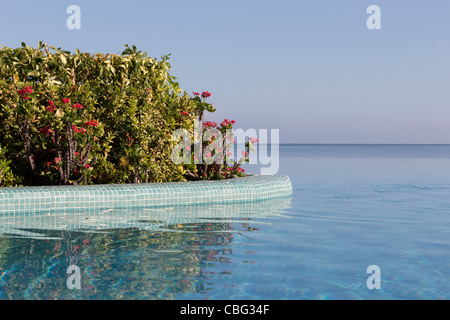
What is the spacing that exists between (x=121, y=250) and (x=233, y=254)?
147 cm

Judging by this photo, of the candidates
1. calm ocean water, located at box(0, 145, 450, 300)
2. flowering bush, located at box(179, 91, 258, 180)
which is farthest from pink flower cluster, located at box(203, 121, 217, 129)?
calm ocean water, located at box(0, 145, 450, 300)

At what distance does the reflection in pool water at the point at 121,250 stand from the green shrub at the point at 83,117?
2048 millimetres

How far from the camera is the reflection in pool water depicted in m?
4.96

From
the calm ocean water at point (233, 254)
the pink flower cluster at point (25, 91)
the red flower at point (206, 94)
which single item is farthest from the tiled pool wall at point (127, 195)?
the red flower at point (206, 94)

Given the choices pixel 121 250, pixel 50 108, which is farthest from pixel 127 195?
pixel 121 250

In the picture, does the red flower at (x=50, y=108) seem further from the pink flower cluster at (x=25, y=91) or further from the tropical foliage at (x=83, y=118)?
the pink flower cluster at (x=25, y=91)

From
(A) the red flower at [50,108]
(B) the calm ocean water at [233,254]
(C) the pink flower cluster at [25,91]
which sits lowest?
(B) the calm ocean water at [233,254]

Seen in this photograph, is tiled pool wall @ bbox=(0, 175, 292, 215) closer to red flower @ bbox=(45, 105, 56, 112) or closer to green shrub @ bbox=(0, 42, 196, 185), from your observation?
green shrub @ bbox=(0, 42, 196, 185)

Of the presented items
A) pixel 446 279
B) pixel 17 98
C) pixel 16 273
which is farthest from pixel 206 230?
pixel 17 98

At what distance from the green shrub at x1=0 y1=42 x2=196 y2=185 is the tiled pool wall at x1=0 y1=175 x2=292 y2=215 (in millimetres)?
998

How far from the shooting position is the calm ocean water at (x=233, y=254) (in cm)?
496
